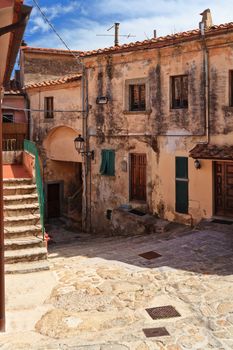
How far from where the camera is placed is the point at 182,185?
584 inches

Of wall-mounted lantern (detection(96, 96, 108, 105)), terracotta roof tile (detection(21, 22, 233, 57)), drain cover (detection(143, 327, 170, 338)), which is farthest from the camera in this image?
wall-mounted lantern (detection(96, 96, 108, 105))

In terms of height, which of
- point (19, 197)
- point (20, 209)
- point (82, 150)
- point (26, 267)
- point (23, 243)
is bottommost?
point (26, 267)

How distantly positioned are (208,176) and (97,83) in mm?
7046

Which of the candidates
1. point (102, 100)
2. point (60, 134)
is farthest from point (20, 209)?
point (60, 134)

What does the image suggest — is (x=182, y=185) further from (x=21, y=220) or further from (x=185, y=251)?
(x=21, y=220)

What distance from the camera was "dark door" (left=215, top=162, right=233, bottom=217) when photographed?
1371 centimetres

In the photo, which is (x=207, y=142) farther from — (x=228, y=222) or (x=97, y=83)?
(x=97, y=83)

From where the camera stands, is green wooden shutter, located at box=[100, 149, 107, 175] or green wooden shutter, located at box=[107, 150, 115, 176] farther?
green wooden shutter, located at box=[100, 149, 107, 175]

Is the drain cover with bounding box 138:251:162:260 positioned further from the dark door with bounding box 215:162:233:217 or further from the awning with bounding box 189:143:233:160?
the dark door with bounding box 215:162:233:217

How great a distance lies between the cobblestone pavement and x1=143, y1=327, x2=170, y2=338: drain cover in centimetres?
10

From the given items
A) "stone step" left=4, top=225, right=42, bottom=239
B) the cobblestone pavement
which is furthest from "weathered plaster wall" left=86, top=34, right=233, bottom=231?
"stone step" left=4, top=225, right=42, bottom=239

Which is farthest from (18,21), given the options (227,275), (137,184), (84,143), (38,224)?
(84,143)

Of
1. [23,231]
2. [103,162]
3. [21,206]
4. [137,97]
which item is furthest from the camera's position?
[103,162]

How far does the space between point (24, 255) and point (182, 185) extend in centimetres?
774
